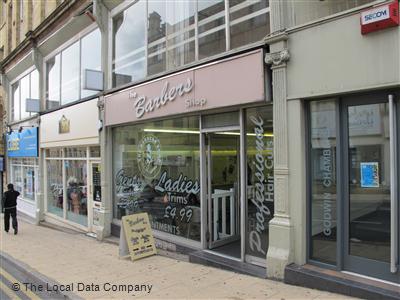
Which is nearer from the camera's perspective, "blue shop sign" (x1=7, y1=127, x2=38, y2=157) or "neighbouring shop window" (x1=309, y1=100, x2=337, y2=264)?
"neighbouring shop window" (x1=309, y1=100, x2=337, y2=264)

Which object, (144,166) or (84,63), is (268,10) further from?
(84,63)

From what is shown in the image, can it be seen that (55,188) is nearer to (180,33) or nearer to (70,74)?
(70,74)

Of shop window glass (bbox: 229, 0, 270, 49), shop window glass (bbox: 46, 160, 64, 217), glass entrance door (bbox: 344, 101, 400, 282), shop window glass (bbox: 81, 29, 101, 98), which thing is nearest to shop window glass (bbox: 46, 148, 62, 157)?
shop window glass (bbox: 46, 160, 64, 217)

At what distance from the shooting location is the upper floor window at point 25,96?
15347 mm

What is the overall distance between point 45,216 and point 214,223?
10423 mm

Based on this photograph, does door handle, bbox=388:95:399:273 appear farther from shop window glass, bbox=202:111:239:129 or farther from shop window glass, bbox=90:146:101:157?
shop window glass, bbox=90:146:101:157

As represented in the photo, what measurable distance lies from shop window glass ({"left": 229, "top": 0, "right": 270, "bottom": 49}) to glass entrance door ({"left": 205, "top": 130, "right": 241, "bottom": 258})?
184 centimetres

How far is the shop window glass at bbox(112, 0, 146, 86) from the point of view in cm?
940

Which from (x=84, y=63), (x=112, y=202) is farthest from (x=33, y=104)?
(x=112, y=202)

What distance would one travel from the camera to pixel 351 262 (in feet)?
16.9

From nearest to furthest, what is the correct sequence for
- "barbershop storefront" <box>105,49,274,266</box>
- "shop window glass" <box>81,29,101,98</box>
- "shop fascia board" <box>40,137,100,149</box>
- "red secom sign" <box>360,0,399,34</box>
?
"red secom sign" <box>360,0,399,34</box> < "barbershop storefront" <box>105,49,274,266</box> < "shop fascia board" <box>40,137,100,149</box> < "shop window glass" <box>81,29,101,98</box>

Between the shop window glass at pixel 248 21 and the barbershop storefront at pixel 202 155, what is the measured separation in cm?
48

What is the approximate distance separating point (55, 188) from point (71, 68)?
473 cm

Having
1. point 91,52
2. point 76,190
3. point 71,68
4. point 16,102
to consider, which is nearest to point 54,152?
point 76,190
